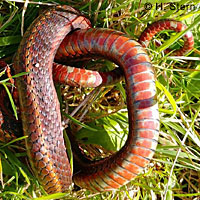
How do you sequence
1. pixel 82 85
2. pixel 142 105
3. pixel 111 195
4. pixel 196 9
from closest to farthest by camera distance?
pixel 142 105
pixel 82 85
pixel 196 9
pixel 111 195

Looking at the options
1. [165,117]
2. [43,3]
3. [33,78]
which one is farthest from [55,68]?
[165,117]

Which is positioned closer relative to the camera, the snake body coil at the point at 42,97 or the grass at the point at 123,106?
the snake body coil at the point at 42,97

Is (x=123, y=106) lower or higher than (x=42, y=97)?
lower

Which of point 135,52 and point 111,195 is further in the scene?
point 111,195

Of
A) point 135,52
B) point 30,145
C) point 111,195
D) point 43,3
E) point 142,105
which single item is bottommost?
point 111,195

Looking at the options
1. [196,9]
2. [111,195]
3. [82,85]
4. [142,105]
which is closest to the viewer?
[142,105]

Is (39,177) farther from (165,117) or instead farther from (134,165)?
(165,117)

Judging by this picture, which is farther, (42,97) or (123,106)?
(123,106)

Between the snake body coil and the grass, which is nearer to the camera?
the snake body coil
